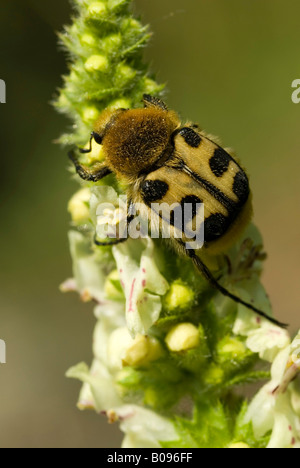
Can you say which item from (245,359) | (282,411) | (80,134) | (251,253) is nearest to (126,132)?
(80,134)

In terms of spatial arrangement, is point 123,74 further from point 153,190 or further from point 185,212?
point 185,212

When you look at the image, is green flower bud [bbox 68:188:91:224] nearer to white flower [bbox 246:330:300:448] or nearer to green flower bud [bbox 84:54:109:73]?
green flower bud [bbox 84:54:109:73]

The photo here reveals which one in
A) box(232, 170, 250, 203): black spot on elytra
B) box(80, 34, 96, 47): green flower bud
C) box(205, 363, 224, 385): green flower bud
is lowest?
box(205, 363, 224, 385): green flower bud

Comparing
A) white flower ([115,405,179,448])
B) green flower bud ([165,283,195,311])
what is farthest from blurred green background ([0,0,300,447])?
green flower bud ([165,283,195,311])

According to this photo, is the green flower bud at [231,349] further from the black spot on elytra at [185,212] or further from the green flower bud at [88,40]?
the green flower bud at [88,40]

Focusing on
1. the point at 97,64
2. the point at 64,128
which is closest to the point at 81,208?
the point at 97,64

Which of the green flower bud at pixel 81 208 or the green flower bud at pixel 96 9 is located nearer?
the green flower bud at pixel 96 9

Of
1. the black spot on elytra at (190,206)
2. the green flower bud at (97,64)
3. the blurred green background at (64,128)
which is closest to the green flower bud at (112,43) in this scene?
the green flower bud at (97,64)

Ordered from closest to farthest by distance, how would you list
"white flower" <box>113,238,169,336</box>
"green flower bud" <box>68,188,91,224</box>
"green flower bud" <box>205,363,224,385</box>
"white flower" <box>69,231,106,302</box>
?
1. "white flower" <box>113,238,169,336</box>
2. "green flower bud" <box>205,363,224,385</box>
3. "green flower bud" <box>68,188,91,224</box>
4. "white flower" <box>69,231,106,302</box>
